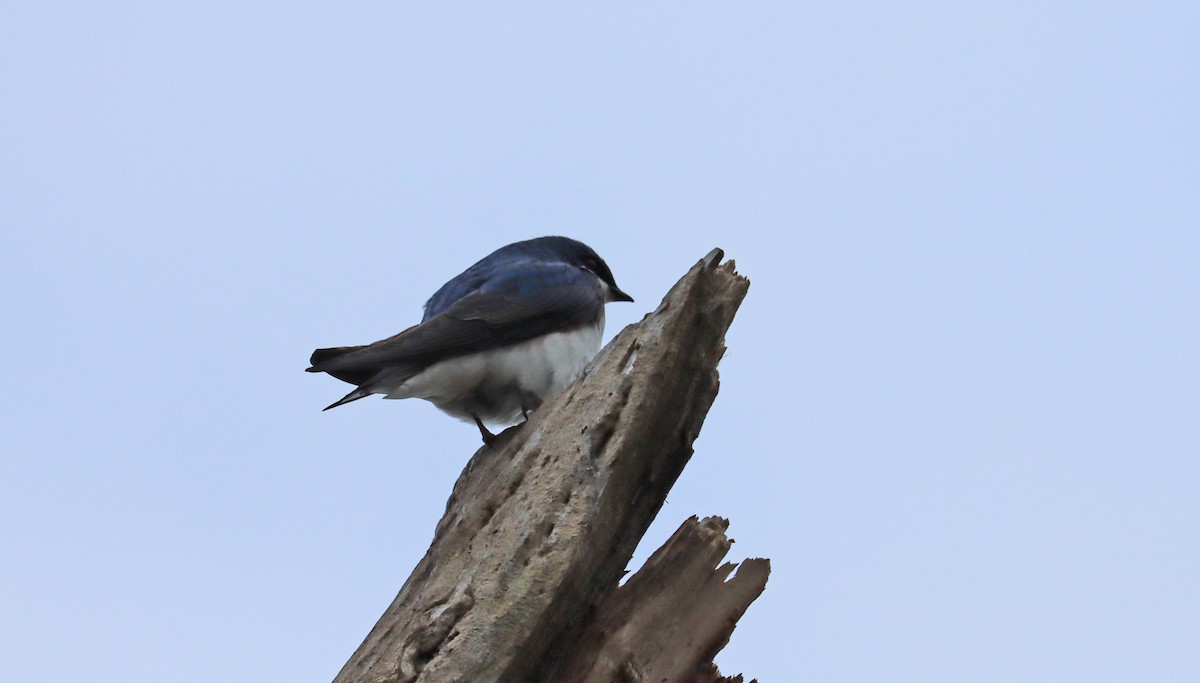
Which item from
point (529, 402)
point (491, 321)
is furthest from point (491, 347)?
point (529, 402)

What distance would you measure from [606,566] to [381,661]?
102cm

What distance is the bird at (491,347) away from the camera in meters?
6.95

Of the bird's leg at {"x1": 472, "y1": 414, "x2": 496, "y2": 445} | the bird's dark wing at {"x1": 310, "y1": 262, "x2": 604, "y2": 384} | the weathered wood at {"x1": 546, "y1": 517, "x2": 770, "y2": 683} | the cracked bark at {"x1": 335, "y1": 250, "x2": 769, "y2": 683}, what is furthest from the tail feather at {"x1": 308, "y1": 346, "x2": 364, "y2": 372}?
the weathered wood at {"x1": 546, "y1": 517, "x2": 770, "y2": 683}

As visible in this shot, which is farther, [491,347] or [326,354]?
[491,347]

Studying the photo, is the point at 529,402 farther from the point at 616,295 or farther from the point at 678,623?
the point at 678,623

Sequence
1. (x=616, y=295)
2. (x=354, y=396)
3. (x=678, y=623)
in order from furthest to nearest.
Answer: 1. (x=616, y=295)
2. (x=354, y=396)
3. (x=678, y=623)

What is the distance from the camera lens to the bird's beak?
29.8 feet

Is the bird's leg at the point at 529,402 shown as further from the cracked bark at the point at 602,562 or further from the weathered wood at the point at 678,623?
the weathered wood at the point at 678,623

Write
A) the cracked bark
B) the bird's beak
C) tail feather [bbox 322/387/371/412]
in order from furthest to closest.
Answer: the bird's beak, tail feather [bbox 322/387/371/412], the cracked bark

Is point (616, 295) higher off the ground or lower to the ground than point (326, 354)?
higher

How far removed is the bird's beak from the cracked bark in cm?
339

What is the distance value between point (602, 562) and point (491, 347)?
2252 millimetres

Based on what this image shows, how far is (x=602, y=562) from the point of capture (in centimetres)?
537

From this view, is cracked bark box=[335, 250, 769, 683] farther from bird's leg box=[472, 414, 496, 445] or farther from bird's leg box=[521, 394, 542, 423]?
bird's leg box=[521, 394, 542, 423]
